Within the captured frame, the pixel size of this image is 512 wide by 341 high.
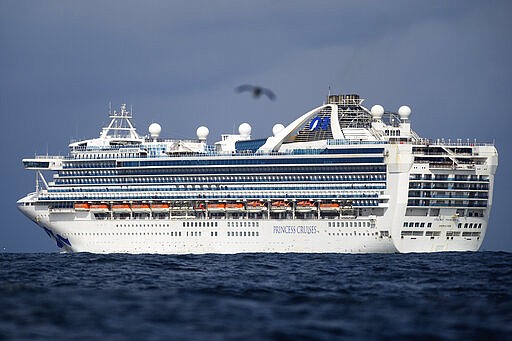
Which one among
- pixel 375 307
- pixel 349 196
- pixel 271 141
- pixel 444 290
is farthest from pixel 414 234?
pixel 375 307

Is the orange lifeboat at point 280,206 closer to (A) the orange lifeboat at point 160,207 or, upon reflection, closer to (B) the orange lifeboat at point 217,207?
(B) the orange lifeboat at point 217,207

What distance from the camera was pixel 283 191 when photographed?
98062 millimetres

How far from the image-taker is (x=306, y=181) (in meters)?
97.9

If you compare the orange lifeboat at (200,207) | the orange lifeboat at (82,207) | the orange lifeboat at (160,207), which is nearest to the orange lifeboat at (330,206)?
the orange lifeboat at (200,207)

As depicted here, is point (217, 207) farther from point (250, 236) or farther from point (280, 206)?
point (280, 206)

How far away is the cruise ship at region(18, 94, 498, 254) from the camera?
3716 inches

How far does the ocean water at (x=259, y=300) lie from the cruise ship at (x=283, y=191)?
962cm

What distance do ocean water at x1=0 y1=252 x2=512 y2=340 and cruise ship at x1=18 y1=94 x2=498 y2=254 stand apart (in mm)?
9624

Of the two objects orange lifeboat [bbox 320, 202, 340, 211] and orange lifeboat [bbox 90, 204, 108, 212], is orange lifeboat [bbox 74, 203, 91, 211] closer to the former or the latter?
orange lifeboat [bbox 90, 204, 108, 212]

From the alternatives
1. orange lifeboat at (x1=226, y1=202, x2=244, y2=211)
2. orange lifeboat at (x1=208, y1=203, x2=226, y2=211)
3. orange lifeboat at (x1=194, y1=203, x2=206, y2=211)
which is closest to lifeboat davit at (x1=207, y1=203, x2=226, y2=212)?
orange lifeboat at (x1=208, y1=203, x2=226, y2=211)

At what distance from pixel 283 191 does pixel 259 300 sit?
43.3 m

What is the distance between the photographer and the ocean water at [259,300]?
44.7 metres

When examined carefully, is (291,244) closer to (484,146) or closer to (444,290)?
(484,146)

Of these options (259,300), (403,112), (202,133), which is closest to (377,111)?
(403,112)
